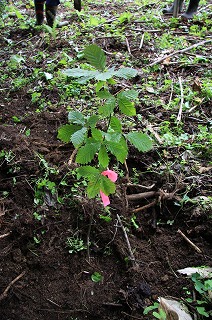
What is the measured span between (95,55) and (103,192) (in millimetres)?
696

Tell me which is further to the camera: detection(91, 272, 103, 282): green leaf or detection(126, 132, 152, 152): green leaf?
detection(91, 272, 103, 282): green leaf

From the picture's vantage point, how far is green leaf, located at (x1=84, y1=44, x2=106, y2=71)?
1.47m

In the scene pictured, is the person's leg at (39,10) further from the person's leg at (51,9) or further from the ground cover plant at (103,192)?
the ground cover plant at (103,192)

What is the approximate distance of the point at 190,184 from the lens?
102 inches

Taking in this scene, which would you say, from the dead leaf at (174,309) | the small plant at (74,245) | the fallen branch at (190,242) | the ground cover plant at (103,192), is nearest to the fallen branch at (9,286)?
the ground cover plant at (103,192)

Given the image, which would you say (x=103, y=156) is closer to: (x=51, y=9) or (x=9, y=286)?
(x=9, y=286)

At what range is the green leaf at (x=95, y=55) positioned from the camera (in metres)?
1.47

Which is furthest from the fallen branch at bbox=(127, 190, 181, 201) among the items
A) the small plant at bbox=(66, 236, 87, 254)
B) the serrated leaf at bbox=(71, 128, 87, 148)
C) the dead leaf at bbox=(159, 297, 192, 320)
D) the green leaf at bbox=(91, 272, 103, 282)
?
the serrated leaf at bbox=(71, 128, 87, 148)

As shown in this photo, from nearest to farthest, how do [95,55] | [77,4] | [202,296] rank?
1. [95,55]
2. [202,296]
3. [77,4]

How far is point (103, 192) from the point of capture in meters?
1.75

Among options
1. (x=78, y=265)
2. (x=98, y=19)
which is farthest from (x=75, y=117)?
(x=98, y=19)

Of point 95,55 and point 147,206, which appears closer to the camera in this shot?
point 95,55

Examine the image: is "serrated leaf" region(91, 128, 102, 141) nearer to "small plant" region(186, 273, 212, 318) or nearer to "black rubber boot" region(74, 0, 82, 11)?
"small plant" region(186, 273, 212, 318)

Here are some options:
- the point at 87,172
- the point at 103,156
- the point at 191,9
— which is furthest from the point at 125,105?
the point at 191,9
